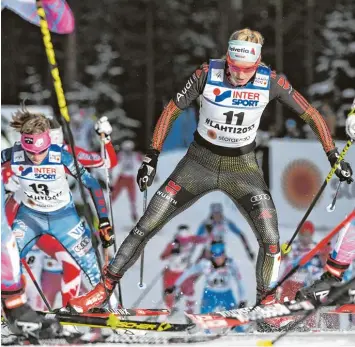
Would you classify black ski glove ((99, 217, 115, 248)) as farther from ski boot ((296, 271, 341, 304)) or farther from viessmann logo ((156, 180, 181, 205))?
ski boot ((296, 271, 341, 304))

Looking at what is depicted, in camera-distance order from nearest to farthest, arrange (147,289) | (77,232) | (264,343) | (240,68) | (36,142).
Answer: (264,343) < (240,68) < (36,142) < (77,232) < (147,289)

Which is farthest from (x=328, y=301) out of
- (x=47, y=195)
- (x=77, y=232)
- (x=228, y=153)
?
(x=47, y=195)

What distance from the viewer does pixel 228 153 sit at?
594cm

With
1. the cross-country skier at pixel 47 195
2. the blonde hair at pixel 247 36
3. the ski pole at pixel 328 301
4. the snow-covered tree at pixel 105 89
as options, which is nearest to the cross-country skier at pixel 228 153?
the blonde hair at pixel 247 36

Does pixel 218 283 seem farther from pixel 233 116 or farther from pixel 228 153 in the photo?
pixel 233 116

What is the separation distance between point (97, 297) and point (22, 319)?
3.84 feet

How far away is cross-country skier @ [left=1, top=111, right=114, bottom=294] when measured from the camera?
6.34 m

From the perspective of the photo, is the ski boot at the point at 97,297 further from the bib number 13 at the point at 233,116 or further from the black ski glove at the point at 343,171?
the black ski glove at the point at 343,171

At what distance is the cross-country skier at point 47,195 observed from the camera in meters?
6.34

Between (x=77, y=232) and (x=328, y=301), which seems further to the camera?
(x=77, y=232)

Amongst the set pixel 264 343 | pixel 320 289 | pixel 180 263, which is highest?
pixel 320 289

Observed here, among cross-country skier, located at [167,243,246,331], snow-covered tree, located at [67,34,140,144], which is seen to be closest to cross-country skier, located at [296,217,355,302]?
cross-country skier, located at [167,243,246,331]

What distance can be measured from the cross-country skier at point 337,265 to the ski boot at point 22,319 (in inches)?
70.1

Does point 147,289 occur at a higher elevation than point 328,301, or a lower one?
lower
